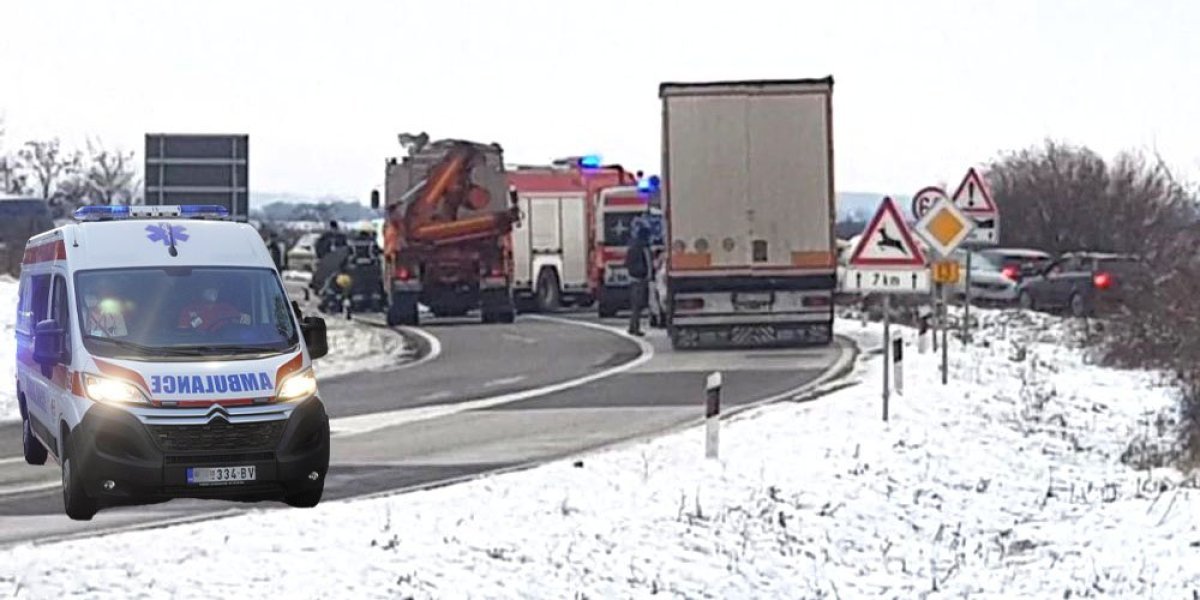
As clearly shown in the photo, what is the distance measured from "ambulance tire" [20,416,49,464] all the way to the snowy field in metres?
6.44

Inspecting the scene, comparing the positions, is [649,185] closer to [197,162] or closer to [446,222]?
[446,222]

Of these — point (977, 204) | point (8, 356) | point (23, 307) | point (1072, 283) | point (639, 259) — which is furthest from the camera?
point (1072, 283)

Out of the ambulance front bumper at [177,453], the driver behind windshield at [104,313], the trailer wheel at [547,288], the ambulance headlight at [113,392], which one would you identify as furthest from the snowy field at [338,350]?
the ambulance front bumper at [177,453]

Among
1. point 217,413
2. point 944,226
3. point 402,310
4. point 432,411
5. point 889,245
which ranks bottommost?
point 432,411

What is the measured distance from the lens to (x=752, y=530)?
39.2 ft

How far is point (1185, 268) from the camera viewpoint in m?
26.6

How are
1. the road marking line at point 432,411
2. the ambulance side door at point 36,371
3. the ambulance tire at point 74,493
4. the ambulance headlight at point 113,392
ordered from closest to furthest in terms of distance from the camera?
1. the ambulance headlight at point 113,392
2. the ambulance tire at point 74,493
3. the ambulance side door at point 36,371
4. the road marking line at point 432,411

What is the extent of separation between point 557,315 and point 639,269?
35.1ft

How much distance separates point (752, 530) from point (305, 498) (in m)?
3.35

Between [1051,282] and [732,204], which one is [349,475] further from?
[1051,282]

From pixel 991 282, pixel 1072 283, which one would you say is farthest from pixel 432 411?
pixel 991 282

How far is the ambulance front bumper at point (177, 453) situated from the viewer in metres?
9.02

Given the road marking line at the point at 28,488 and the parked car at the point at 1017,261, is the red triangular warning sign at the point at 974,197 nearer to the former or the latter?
the road marking line at the point at 28,488

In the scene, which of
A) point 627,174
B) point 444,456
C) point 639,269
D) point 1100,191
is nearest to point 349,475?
point 444,456
